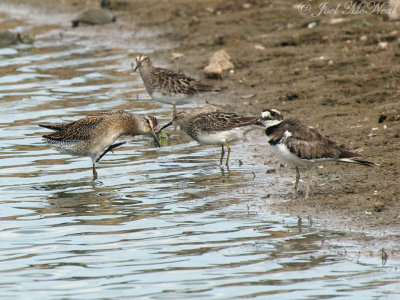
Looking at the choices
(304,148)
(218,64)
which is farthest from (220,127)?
(218,64)

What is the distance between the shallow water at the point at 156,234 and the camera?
7051 millimetres

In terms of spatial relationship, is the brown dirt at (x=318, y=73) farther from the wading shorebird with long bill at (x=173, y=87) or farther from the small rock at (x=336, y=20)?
the wading shorebird with long bill at (x=173, y=87)

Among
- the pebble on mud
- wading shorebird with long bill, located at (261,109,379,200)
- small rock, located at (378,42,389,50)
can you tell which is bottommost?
wading shorebird with long bill, located at (261,109,379,200)

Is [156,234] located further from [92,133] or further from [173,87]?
[173,87]

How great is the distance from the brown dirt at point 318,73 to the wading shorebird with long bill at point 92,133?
9.43 feet

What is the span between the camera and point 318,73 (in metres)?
15.2

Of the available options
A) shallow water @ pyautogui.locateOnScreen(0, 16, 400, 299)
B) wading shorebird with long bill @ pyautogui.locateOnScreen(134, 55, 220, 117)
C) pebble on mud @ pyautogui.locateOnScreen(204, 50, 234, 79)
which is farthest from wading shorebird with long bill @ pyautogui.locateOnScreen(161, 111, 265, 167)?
pebble on mud @ pyautogui.locateOnScreen(204, 50, 234, 79)

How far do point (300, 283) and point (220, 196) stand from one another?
314 centimetres

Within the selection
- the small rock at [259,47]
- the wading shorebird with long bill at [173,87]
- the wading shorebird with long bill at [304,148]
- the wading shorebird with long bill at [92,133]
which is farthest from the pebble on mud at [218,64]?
the wading shorebird with long bill at [304,148]

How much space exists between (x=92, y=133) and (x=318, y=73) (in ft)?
17.9

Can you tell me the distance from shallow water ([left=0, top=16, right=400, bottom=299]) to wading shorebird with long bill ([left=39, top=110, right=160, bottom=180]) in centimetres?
38

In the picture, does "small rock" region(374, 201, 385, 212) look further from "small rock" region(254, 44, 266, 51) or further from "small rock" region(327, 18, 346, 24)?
"small rock" region(327, 18, 346, 24)

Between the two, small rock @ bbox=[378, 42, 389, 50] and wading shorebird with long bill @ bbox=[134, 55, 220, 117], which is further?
small rock @ bbox=[378, 42, 389, 50]

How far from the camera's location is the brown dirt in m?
9.34
